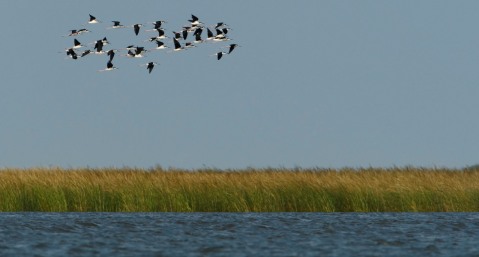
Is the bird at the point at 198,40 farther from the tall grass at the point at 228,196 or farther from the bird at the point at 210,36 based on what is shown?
the tall grass at the point at 228,196

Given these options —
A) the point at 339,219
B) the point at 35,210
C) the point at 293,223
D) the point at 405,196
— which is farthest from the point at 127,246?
the point at 405,196

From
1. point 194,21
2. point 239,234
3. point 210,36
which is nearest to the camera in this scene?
point 239,234

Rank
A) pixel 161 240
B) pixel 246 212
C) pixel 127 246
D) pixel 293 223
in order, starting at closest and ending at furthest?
1. pixel 127 246
2. pixel 161 240
3. pixel 293 223
4. pixel 246 212

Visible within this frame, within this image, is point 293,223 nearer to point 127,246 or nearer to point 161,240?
point 161,240

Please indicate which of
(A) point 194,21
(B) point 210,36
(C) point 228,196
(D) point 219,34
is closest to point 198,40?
(B) point 210,36

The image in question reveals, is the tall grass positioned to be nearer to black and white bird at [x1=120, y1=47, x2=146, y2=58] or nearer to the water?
the water

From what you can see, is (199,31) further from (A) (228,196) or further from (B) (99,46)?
(A) (228,196)

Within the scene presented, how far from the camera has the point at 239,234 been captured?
16.4 m

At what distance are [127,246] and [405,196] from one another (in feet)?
41.4

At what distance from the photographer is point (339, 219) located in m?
20.1

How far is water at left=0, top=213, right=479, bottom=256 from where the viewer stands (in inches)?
535

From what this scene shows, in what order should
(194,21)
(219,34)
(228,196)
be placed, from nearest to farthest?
(228,196) < (219,34) < (194,21)


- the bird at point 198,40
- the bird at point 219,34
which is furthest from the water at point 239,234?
the bird at point 219,34

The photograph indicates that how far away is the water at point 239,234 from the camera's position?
13586 mm
